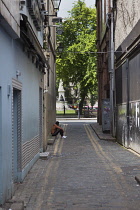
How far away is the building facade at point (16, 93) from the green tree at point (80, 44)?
3478cm

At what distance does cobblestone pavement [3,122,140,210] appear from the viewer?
25.7 ft

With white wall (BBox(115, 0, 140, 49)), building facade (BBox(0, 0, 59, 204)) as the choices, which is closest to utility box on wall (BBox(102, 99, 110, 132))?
white wall (BBox(115, 0, 140, 49))

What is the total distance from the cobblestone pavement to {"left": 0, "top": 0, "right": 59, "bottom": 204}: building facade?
1.54 ft

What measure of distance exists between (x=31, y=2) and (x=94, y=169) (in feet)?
17.1

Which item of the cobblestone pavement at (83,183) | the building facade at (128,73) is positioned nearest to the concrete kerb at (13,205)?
the cobblestone pavement at (83,183)

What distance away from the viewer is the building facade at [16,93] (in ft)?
24.6

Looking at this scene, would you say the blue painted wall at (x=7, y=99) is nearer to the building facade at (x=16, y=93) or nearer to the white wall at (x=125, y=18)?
the building facade at (x=16, y=93)

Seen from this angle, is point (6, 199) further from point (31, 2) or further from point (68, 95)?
point (68, 95)

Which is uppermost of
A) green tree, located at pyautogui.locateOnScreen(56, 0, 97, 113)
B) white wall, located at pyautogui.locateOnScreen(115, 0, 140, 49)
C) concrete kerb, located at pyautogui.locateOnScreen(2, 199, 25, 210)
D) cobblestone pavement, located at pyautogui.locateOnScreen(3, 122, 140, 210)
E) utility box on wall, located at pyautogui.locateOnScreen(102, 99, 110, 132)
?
green tree, located at pyautogui.locateOnScreen(56, 0, 97, 113)

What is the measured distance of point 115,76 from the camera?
74.5 feet

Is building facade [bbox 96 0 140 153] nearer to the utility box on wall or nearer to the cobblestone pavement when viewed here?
the utility box on wall

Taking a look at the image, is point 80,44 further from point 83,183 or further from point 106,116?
point 83,183

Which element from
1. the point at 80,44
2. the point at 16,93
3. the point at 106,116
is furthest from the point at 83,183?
the point at 80,44

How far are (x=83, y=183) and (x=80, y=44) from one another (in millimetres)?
40519
